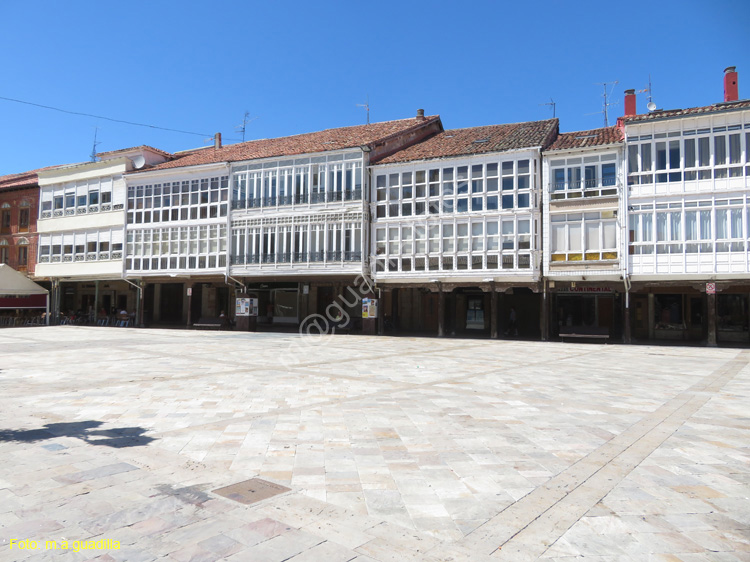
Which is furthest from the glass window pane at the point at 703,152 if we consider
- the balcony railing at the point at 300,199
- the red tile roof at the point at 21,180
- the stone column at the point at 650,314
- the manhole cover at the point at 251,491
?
the red tile roof at the point at 21,180

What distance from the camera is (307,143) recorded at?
3130 cm

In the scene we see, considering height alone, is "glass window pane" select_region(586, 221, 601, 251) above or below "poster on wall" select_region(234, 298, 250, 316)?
above

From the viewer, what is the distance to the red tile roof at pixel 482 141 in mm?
25078

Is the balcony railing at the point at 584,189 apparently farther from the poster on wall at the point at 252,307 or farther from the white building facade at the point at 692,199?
the poster on wall at the point at 252,307

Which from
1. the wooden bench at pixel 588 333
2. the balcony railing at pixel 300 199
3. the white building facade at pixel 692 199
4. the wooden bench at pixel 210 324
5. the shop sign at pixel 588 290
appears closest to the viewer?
the white building facade at pixel 692 199

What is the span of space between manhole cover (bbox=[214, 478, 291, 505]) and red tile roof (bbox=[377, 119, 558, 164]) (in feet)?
73.8

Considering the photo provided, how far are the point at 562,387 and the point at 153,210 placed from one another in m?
29.1

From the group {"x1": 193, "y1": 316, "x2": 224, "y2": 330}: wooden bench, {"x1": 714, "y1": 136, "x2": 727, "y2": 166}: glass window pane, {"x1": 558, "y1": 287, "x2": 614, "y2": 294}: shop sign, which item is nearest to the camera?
{"x1": 714, "y1": 136, "x2": 727, "y2": 166}: glass window pane

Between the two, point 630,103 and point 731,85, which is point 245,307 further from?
point 731,85

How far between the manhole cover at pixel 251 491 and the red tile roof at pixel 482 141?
73.8ft

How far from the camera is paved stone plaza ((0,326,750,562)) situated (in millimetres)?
3791

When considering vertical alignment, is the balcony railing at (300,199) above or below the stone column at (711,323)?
above

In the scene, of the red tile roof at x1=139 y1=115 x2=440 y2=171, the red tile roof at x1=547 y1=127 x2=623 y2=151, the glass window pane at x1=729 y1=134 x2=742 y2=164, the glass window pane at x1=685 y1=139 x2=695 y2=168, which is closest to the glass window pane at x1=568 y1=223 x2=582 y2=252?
the red tile roof at x1=547 y1=127 x2=623 y2=151

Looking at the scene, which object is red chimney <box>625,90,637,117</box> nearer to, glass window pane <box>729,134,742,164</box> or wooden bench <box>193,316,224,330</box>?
glass window pane <box>729,134,742,164</box>
